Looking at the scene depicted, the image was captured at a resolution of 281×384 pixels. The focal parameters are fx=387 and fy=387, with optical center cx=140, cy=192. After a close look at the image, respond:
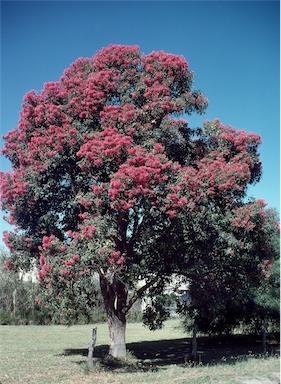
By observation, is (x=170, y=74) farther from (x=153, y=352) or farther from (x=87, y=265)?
(x=153, y=352)

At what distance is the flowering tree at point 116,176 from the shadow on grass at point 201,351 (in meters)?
2.79

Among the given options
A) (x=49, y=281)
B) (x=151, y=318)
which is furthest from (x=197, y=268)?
(x=49, y=281)

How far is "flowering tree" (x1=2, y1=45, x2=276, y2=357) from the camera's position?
1335cm

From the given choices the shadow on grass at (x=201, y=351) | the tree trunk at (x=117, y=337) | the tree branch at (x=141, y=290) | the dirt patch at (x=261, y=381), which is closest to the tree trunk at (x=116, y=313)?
the tree trunk at (x=117, y=337)

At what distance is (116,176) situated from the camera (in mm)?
12883

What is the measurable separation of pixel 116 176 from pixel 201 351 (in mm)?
14076

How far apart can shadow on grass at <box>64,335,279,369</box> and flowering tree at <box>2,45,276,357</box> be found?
9.17 feet

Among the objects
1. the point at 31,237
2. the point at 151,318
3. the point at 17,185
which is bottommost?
the point at 151,318

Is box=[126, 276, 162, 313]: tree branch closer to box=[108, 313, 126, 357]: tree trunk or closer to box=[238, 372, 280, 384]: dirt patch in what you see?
box=[108, 313, 126, 357]: tree trunk

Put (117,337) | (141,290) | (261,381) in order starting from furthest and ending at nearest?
1. (141,290)
2. (117,337)
3. (261,381)

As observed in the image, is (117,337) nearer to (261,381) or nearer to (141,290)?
(141,290)

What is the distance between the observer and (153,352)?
833 inches

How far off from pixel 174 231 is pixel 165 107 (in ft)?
15.8

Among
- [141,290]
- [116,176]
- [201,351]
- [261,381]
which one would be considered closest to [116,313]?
[141,290]
